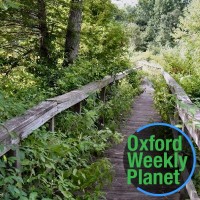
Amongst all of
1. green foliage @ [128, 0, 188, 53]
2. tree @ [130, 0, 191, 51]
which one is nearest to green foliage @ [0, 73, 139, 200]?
green foliage @ [128, 0, 188, 53]

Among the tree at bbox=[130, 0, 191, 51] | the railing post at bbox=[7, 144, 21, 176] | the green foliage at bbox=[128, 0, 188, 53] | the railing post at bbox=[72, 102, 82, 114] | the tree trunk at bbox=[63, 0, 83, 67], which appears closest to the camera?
the railing post at bbox=[7, 144, 21, 176]

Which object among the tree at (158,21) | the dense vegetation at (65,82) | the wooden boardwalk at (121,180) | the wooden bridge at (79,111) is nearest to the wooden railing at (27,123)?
the wooden bridge at (79,111)

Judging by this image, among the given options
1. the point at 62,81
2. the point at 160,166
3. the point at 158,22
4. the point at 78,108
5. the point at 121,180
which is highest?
the point at 158,22

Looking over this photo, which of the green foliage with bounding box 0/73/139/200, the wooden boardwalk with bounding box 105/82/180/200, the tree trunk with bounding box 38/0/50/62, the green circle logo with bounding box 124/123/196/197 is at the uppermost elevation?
the tree trunk with bounding box 38/0/50/62

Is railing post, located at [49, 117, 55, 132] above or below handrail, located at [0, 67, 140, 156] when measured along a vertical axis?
below

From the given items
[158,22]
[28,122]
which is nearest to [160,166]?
[28,122]

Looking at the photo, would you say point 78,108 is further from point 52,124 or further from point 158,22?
point 158,22

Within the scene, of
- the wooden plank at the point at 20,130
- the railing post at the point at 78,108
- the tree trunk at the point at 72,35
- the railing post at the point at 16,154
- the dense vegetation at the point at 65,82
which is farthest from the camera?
the tree trunk at the point at 72,35

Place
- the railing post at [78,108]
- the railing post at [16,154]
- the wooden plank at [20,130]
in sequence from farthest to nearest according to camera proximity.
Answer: the railing post at [78,108]
the railing post at [16,154]
the wooden plank at [20,130]

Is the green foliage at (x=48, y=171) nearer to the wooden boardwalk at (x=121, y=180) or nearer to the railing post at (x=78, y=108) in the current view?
the wooden boardwalk at (x=121, y=180)

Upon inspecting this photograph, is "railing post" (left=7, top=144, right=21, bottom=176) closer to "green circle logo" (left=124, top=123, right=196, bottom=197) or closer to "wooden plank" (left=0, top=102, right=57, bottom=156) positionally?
"wooden plank" (left=0, top=102, right=57, bottom=156)

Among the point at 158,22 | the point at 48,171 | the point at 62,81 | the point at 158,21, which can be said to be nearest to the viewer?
the point at 48,171

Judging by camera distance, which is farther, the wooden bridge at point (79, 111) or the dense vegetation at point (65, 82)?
the dense vegetation at point (65, 82)

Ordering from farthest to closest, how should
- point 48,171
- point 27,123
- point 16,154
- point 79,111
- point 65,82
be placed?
point 65,82 → point 79,111 → point 48,171 → point 27,123 → point 16,154
